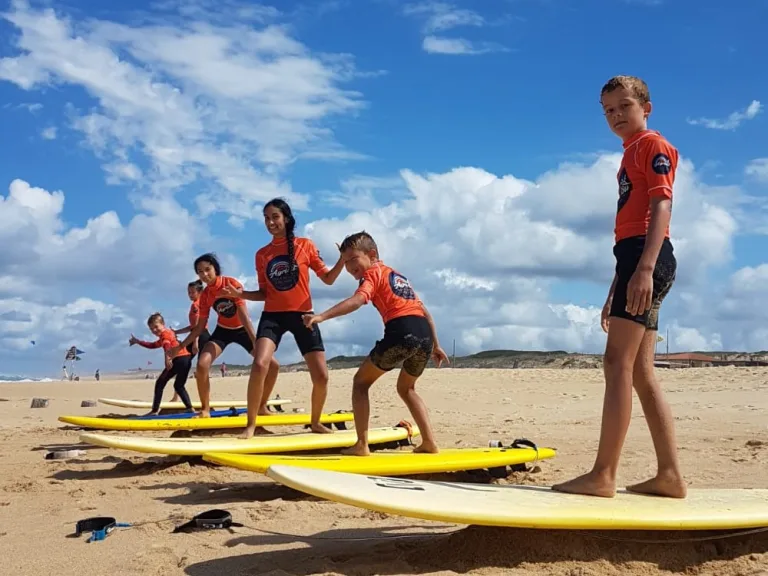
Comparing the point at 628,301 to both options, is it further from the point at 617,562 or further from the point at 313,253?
the point at 313,253

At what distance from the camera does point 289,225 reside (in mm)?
7074

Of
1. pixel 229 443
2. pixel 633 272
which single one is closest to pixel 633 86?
pixel 633 272

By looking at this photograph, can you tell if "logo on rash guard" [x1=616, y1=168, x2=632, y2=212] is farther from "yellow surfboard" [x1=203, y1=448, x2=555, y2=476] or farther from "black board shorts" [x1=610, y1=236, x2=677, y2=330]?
"yellow surfboard" [x1=203, y1=448, x2=555, y2=476]

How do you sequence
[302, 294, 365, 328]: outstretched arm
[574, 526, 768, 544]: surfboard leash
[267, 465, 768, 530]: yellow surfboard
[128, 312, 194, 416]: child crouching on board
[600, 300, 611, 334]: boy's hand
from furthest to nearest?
[128, 312, 194, 416]: child crouching on board
[302, 294, 365, 328]: outstretched arm
[600, 300, 611, 334]: boy's hand
[574, 526, 768, 544]: surfboard leash
[267, 465, 768, 530]: yellow surfboard

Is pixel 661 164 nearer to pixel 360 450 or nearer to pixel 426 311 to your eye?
pixel 426 311

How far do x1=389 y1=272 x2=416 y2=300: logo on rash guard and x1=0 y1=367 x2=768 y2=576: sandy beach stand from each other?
148cm

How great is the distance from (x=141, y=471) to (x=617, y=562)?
448 centimetres

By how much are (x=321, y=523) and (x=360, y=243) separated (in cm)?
217

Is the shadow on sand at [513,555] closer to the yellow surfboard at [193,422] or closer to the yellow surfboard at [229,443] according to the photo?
the yellow surfboard at [229,443]

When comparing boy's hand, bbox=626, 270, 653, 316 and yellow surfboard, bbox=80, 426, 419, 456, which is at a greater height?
boy's hand, bbox=626, 270, 653, 316

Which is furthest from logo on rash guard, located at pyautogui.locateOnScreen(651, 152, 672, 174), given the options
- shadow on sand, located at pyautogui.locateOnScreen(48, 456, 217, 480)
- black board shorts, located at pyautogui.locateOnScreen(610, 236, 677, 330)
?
shadow on sand, located at pyautogui.locateOnScreen(48, 456, 217, 480)

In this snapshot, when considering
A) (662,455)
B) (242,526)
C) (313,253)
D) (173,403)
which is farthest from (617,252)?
(173,403)

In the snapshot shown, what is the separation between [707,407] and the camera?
34.8ft

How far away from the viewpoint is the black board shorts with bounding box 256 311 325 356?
675 cm
